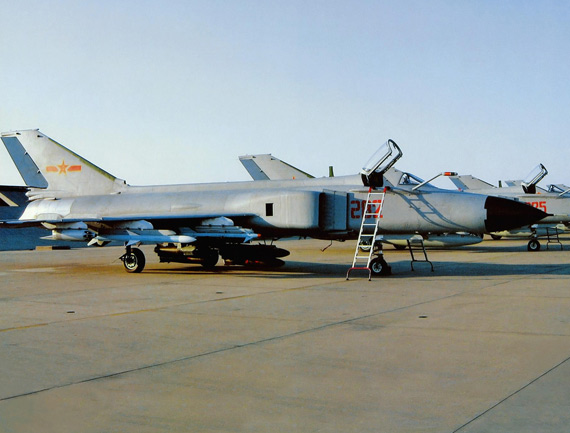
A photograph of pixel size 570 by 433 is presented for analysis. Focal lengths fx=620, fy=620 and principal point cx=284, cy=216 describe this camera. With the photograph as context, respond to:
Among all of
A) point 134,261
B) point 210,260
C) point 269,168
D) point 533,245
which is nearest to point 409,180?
point 210,260

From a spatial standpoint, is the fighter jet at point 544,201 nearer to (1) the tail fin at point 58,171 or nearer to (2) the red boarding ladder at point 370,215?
(2) the red boarding ladder at point 370,215

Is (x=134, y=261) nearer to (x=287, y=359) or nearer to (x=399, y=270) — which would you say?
(x=399, y=270)

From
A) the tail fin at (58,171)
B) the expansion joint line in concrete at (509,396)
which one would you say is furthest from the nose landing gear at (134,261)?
the expansion joint line in concrete at (509,396)

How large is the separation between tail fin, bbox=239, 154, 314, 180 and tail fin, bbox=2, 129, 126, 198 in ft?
24.0

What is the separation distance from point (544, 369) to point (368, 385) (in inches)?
59.5

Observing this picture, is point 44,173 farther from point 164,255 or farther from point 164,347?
point 164,347

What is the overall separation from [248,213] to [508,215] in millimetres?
5483

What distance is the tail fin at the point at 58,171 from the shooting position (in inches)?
642

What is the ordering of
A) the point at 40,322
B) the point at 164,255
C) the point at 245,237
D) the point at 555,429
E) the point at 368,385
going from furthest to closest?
the point at 164,255
the point at 245,237
the point at 40,322
the point at 368,385
the point at 555,429

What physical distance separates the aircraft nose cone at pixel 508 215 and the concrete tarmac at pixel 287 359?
1.92 metres

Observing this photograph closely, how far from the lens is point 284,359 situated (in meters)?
5.53

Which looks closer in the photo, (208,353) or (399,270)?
(208,353)

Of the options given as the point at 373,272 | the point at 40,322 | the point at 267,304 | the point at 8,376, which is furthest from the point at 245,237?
the point at 8,376

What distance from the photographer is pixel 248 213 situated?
45.2 ft
